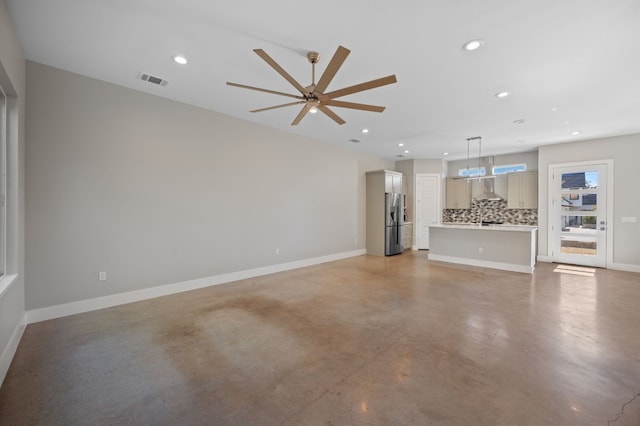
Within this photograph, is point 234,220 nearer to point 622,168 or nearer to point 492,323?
point 492,323

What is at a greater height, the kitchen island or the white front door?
Answer: the white front door

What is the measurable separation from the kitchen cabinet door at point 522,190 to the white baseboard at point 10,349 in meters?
9.82

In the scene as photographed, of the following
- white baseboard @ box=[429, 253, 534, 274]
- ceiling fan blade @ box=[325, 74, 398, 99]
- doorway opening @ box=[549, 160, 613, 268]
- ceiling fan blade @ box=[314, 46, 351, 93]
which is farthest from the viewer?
doorway opening @ box=[549, 160, 613, 268]

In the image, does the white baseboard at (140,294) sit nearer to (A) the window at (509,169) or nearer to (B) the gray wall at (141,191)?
(B) the gray wall at (141,191)

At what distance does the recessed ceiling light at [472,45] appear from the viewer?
8.77 ft

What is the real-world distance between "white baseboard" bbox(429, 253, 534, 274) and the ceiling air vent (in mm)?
6680

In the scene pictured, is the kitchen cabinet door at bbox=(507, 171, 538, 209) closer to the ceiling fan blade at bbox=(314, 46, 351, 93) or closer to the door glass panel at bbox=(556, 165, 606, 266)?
the door glass panel at bbox=(556, 165, 606, 266)

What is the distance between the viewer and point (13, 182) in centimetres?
273

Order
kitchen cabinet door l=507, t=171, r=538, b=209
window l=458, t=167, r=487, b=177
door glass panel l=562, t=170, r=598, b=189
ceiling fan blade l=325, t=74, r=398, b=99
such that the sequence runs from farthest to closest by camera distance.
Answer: window l=458, t=167, r=487, b=177 < kitchen cabinet door l=507, t=171, r=538, b=209 < door glass panel l=562, t=170, r=598, b=189 < ceiling fan blade l=325, t=74, r=398, b=99

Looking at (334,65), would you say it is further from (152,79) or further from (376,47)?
(152,79)

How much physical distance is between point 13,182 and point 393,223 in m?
7.27

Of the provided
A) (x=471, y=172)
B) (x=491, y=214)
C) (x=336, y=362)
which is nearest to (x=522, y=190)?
(x=491, y=214)

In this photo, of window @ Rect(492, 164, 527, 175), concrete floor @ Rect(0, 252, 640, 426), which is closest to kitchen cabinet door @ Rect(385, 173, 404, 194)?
window @ Rect(492, 164, 527, 175)

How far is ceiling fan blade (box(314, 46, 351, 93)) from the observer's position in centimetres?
210
